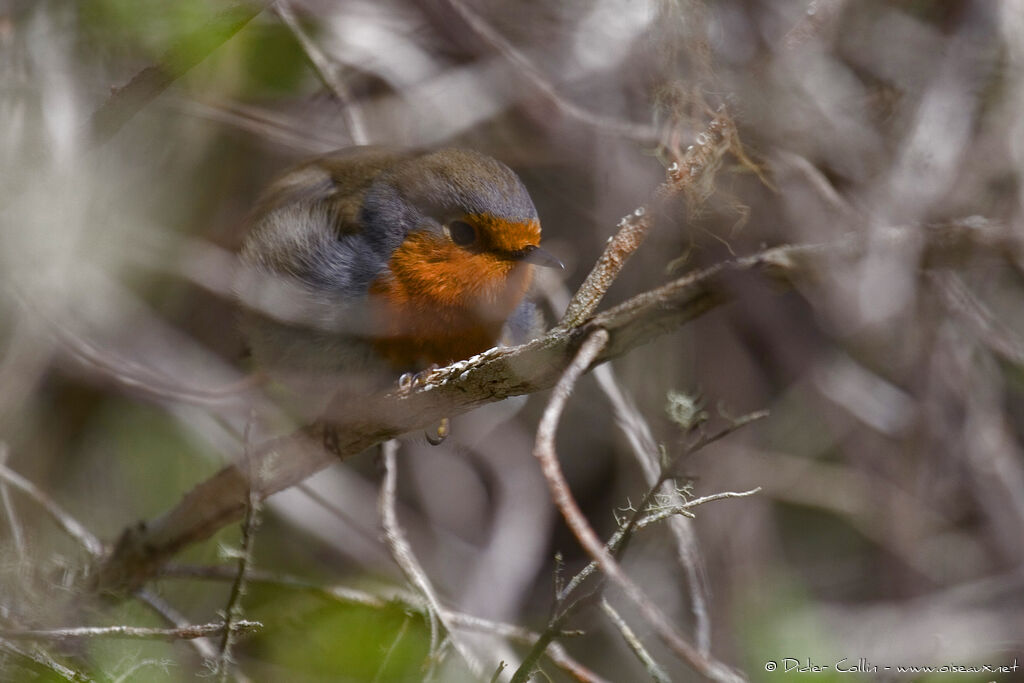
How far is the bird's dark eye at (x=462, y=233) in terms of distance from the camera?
238cm

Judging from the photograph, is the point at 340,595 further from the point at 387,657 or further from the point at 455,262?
the point at 455,262

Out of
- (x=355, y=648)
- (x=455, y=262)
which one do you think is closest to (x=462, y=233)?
(x=455, y=262)

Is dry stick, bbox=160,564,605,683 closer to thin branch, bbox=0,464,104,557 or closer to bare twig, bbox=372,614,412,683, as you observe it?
thin branch, bbox=0,464,104,557

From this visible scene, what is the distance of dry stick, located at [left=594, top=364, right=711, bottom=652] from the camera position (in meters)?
2.29

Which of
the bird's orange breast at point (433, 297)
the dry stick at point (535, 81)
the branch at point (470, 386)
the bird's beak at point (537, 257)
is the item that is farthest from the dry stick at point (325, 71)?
the branch at point (470, 386)

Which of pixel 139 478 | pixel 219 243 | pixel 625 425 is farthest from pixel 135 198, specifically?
pixel 625 425

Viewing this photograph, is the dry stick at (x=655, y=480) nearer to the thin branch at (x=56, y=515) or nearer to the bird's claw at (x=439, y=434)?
the bird's claw at (x=439, y=434)

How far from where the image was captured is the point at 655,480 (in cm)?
258

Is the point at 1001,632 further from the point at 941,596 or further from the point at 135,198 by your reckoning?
the point at 135,198

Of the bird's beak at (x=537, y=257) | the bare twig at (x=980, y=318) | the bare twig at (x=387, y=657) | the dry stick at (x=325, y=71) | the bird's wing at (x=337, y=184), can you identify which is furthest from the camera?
the bare twig at (x=980, y=318)

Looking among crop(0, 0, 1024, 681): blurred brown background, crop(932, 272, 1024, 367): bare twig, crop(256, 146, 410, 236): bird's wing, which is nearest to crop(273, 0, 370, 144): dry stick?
crop(0, 0, 1024, 681): blurred brown background

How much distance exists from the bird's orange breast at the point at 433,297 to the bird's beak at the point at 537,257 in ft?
0.16

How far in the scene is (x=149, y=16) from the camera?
8.31ft

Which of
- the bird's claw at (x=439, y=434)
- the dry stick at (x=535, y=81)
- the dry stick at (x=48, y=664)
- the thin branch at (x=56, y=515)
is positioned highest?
the dry stick at (x=535, y=81)
